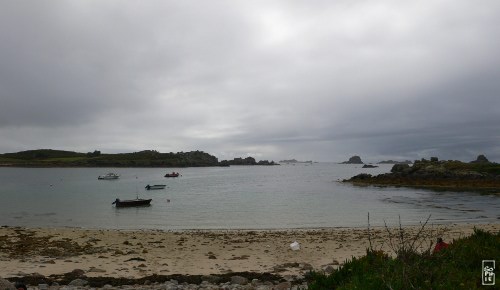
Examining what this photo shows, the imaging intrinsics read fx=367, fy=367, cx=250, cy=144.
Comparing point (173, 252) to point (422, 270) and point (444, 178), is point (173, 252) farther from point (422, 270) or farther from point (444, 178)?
point (444, 178)

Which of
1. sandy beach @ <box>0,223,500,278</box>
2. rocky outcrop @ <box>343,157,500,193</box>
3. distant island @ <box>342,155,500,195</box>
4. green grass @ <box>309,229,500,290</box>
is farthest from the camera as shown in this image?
rocky outcrop @ <box>343,157,500,193</box>

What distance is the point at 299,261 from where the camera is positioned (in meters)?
17.8

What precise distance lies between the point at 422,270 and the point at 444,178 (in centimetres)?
8581

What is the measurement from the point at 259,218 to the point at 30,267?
2550cm

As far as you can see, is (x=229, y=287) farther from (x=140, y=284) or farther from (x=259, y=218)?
(x=259, y=218)

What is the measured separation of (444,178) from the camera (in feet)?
269

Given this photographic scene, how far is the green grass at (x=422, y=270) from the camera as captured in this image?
610cm

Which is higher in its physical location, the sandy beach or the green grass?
the green grass

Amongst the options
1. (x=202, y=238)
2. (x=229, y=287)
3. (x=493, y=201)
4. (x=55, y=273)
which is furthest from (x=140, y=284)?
(x=493, y=201)

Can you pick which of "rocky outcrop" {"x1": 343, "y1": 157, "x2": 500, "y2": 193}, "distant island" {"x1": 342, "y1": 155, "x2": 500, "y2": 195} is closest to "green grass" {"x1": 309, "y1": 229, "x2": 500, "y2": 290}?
"distant island" {"x1": 342, "y1": 155, "x2": 500, "y2": 195}

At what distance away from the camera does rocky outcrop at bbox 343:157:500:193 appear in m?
74.4

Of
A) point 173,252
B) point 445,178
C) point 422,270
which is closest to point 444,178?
point 445,178

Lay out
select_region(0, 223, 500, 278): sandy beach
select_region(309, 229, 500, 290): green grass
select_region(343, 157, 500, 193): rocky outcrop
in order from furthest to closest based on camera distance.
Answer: select_region(343, 157, 500, 193): rocky outcrop < select_region(0, 223, 500, 278): sandy beach < select_region(309, 229, 500, 290): green grass

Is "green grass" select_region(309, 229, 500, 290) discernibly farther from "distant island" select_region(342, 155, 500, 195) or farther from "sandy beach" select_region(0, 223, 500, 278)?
"distant island" select_region(342, 155, 500, 195)
